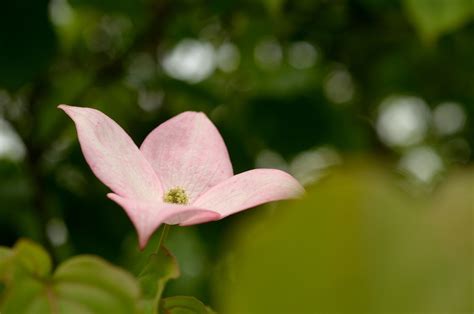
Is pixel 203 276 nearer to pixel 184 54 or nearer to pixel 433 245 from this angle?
pixel 184 54


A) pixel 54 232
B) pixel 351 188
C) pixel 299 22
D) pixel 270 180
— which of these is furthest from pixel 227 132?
pixel 351 188

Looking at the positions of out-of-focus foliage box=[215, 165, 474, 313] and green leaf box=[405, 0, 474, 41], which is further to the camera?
green leaf box=[405, 0, 474, 41]

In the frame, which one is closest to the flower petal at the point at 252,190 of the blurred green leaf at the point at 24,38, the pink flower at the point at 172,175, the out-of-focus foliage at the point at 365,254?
the pink flower at the point at 172,175

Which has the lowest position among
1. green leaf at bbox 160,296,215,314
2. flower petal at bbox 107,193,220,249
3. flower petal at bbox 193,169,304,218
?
green leaf at bbox 160,296,215,314

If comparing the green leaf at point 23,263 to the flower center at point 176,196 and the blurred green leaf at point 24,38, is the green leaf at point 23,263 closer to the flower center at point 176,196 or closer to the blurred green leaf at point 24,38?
the flower center at point 176,196

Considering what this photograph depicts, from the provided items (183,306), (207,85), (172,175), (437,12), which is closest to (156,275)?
(183,306)

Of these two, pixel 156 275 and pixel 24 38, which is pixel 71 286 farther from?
pixel 24 38

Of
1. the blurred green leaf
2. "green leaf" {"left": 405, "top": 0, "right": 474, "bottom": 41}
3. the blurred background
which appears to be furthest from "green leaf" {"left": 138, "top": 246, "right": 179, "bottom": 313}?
the blurred green leaf

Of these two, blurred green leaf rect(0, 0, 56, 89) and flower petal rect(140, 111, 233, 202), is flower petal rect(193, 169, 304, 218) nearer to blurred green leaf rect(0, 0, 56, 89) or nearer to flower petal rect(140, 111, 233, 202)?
flower petal rect(140, 111, 233, 202)
